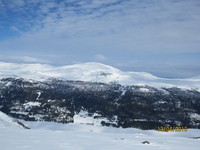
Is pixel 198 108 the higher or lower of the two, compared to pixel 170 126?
higher

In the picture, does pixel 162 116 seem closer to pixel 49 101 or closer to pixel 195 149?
pixel 49 101

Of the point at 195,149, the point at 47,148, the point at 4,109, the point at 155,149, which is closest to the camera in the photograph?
the point at 47,148

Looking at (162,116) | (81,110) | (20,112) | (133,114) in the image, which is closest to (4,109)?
(20,112)

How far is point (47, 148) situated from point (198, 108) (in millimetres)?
191999

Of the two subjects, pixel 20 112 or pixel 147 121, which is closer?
pixel 147 121

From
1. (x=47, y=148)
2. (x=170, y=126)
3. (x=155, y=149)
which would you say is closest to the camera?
(x=47, y=148)

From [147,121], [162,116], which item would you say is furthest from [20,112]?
[162,116]

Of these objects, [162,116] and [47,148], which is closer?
[47,148]

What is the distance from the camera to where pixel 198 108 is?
192750mm

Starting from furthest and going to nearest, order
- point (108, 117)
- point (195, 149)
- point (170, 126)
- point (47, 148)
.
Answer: point (108, 117)
point (170, 126)
point (195, 149)
point (47, 148)

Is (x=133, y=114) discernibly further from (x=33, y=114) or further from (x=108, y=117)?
(x=33, y=114)

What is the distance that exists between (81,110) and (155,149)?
151372mm

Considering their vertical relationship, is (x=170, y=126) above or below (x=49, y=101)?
below

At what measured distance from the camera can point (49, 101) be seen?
19825cm
